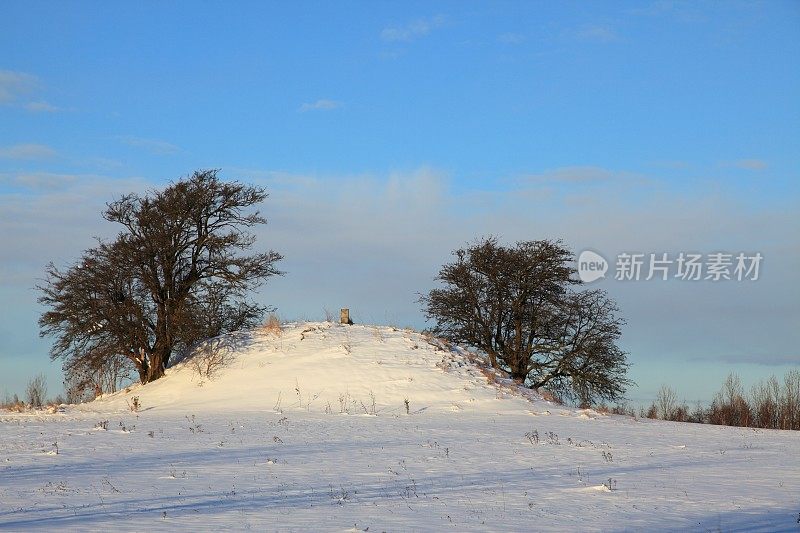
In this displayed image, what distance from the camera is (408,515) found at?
13.0m

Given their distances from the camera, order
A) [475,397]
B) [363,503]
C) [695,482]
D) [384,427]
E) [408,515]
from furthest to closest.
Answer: [475,397], [384,427], [695,482], [363,503], [408,515]

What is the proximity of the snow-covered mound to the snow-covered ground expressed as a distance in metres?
0.10

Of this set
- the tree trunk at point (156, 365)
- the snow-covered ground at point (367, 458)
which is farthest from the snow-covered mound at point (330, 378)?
the tree trunk at point (156, 365)

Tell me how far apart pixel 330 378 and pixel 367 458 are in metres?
13.4

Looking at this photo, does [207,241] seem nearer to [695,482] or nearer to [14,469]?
[14,469]

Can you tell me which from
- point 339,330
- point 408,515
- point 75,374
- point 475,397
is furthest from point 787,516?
point 75,374

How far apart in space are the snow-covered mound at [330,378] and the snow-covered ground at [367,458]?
10 cm

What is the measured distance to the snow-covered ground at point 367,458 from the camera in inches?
515

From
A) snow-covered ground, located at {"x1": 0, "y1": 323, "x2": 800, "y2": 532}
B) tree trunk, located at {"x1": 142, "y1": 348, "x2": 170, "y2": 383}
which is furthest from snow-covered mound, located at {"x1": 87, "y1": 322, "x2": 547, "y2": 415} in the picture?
tree trunk, located at {"x1": 142, "y1": 348, "x2": 170, "y2": 383}

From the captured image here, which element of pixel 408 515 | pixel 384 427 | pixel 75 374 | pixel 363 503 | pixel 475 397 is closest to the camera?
pixel 408 515

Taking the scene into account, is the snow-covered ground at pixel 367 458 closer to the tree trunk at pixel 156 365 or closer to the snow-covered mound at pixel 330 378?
the snow-covered mound at pixel 330 378

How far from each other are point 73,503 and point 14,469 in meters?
4.29

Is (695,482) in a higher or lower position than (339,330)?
lower

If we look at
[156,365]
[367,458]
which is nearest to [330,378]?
[156,365]
